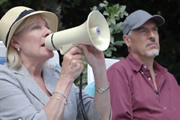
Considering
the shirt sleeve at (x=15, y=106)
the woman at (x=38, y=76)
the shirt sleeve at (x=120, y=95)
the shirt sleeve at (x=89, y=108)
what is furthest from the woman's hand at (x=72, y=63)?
the shirt sleeve at (x=120, y=95)

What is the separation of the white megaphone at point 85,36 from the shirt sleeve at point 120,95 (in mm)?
935

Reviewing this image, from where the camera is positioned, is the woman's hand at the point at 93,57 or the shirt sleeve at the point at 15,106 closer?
the shirt sleeve at the point at 15,106

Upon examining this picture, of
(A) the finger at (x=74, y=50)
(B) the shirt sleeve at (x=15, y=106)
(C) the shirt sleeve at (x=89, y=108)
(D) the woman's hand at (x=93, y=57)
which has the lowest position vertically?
(C) the shirt sleeve at (x=89, y=108)

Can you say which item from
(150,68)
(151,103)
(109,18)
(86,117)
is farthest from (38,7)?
(86,117)

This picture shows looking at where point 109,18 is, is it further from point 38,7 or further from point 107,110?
point 107,110

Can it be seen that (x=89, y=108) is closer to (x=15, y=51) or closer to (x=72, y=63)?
(x=72, y=63)

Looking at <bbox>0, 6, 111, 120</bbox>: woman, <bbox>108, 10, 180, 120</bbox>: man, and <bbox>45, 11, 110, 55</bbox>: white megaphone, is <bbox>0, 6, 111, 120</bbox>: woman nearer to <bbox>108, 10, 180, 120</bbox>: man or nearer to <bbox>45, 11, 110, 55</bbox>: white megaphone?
<bbox>45, 11, 110, 55</bbox>: white megaphone

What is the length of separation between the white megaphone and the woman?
0.06 meters

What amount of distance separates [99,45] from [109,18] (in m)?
2.37

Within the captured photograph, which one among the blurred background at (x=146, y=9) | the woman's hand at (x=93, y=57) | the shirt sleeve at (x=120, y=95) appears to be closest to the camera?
the woman's hand at (x=93, y=57)

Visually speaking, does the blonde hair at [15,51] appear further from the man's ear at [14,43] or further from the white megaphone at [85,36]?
the white megaphone at [85,36]

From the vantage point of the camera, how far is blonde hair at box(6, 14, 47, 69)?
2098 mm

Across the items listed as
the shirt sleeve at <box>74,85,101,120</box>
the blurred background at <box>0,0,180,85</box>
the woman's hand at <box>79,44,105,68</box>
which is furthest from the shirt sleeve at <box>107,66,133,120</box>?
the blurred background at <box>0,0,180,85</box>

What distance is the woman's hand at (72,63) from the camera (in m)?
1.87
